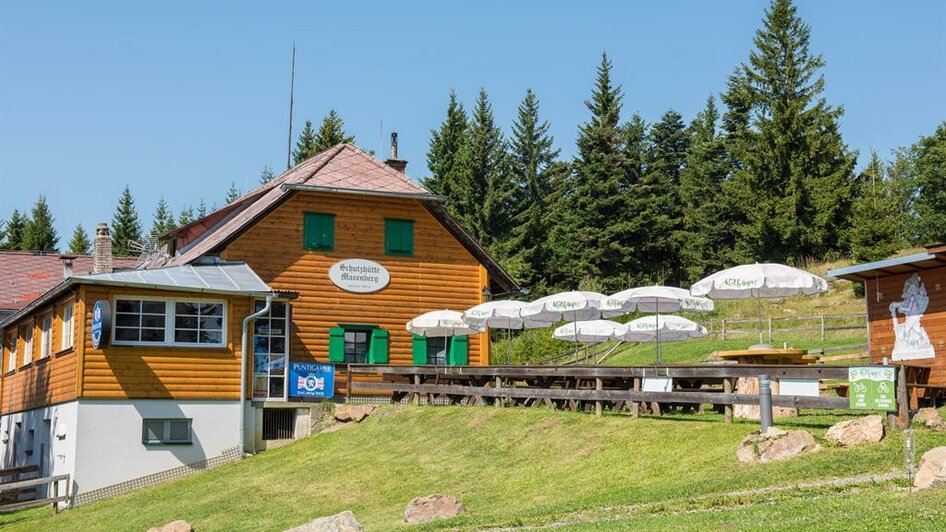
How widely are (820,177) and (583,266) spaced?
43.7ft

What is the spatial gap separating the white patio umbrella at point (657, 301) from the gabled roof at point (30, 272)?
2239cm

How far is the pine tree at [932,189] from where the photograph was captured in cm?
5725

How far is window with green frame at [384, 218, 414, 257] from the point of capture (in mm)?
31938

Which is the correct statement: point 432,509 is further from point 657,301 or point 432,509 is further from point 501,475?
point 657,301

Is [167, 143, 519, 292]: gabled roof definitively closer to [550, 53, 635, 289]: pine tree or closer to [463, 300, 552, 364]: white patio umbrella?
[463, 300, 552, 364]: white patio umbrella

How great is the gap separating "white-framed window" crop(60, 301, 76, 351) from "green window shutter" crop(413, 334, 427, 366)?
9.57 m

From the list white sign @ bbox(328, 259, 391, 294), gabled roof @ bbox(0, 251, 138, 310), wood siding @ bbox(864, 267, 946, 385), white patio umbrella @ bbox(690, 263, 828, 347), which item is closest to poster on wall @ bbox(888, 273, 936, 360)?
wood siding @ bbox(864, 267, 946, 385)

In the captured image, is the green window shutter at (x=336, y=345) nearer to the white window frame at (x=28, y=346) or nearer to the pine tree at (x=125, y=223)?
the white window frame at (x=28, y=346)

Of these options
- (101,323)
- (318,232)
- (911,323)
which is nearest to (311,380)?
(318,232)

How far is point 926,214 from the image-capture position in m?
58.4

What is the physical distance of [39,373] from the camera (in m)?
29.2

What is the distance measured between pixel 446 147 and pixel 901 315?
4477 centimetres

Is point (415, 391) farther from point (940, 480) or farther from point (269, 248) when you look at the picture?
point (940, 480)

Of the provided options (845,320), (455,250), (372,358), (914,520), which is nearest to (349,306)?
(372,358)
